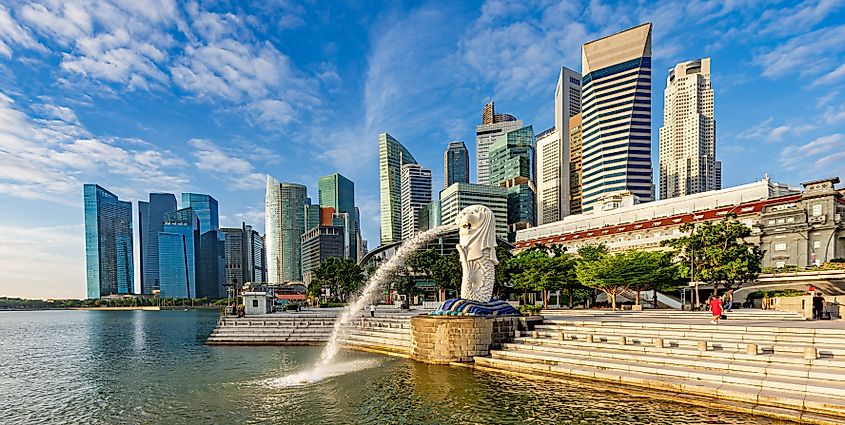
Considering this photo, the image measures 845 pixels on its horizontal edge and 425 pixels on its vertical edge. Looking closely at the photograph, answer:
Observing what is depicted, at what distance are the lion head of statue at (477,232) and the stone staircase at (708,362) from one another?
5.76 meters

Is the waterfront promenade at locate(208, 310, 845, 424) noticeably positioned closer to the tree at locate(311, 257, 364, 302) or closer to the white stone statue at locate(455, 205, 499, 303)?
the white stone statue at locate(455, 205, 499, 303)

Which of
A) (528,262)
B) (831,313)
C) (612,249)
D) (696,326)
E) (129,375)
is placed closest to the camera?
(696,326)

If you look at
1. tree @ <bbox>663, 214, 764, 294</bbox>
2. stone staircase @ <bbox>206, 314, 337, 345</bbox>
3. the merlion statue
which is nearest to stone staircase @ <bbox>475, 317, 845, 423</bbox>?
the merlion statue

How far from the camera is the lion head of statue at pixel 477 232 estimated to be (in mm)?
27781

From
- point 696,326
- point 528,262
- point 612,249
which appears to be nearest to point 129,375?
point 696,326

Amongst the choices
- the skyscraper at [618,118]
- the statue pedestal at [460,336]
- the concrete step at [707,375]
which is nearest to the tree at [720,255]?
the statue pedestal at [460,336]

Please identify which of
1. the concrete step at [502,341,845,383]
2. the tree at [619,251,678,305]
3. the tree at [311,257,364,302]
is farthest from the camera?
the tree at [311,257,364,302]

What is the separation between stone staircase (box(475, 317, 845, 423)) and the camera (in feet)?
48.1

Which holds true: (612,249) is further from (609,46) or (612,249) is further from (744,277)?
(609,46)

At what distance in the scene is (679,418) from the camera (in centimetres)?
1436

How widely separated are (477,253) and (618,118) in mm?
152668

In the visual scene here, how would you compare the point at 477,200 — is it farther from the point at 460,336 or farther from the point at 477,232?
the point at 460,336

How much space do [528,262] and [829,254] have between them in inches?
1562

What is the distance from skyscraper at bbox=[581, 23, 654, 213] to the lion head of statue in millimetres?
139704
